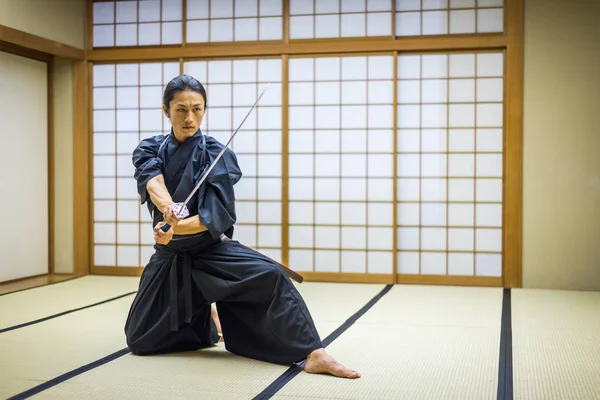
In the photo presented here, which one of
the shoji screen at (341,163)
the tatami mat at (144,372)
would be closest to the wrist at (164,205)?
the tatami mat at (144,372)

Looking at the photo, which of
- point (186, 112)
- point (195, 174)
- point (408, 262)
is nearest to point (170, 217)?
point (195, 174)

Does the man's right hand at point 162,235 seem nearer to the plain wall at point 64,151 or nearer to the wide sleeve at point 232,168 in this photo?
the wide sleeve at point 232,168

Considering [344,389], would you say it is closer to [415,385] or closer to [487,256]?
[415,385]

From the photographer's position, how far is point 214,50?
20.6 feet

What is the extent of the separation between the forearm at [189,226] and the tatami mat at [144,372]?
0.57 metres

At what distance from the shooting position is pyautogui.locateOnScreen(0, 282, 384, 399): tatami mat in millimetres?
2822

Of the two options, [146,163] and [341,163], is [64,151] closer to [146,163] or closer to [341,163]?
[341,163]

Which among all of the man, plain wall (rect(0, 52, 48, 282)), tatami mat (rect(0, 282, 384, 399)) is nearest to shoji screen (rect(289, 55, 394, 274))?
tatami mat (rect(0, 282, 384, 399))

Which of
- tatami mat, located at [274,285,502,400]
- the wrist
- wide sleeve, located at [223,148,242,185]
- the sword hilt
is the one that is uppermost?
wide sleeve, located at [223,148,242,185]

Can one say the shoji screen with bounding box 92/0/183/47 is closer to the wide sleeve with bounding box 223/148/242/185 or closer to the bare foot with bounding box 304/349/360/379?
the wide sleeve with bounding box 223/148/242/185

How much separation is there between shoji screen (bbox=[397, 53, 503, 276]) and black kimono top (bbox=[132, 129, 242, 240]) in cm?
281

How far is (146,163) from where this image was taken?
3.42 meters

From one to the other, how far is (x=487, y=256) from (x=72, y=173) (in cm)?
349

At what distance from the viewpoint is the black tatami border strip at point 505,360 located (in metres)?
2.85
